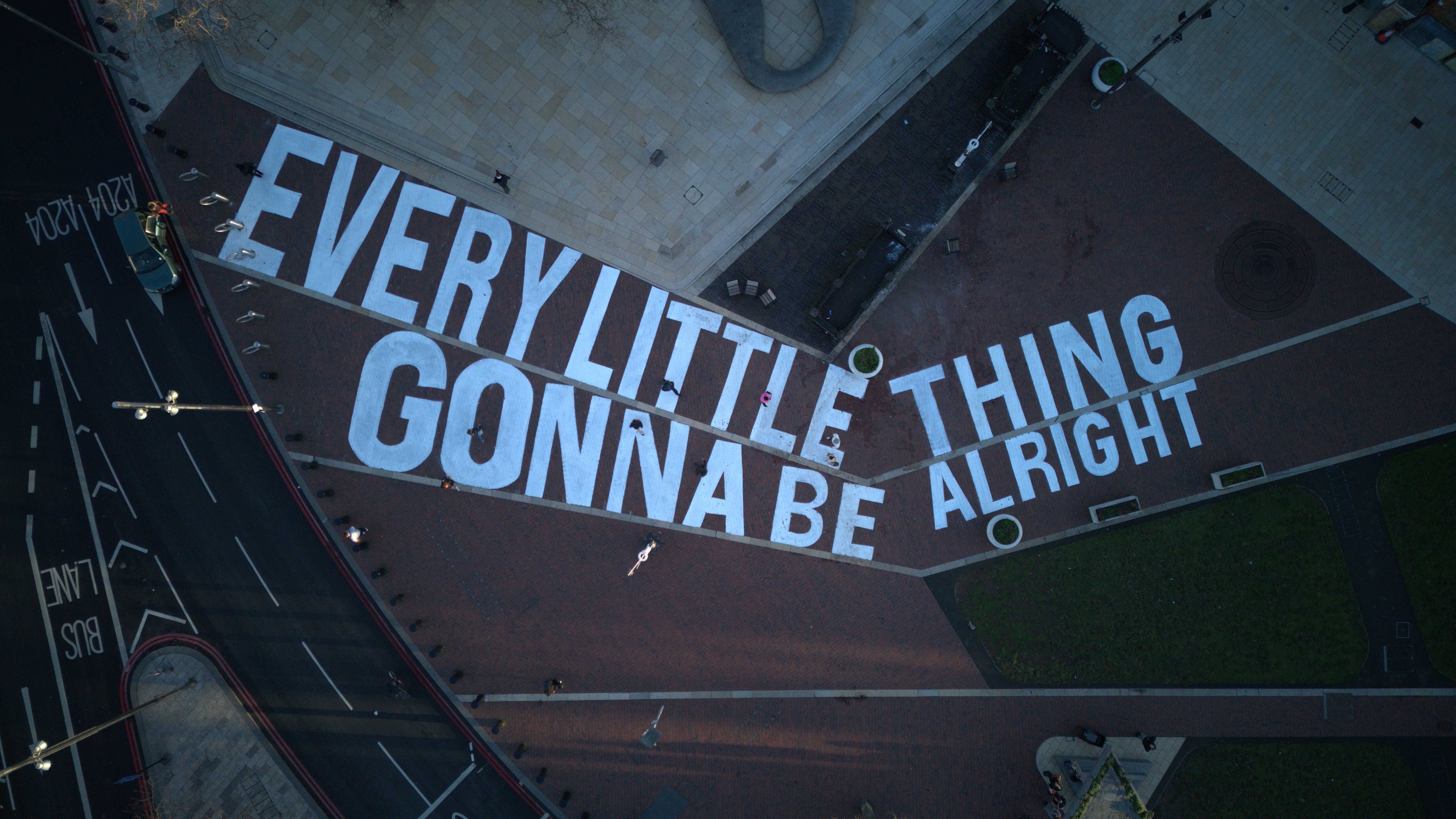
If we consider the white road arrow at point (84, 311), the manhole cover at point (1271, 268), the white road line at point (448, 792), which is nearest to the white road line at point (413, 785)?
the white road line at point (448, 792)

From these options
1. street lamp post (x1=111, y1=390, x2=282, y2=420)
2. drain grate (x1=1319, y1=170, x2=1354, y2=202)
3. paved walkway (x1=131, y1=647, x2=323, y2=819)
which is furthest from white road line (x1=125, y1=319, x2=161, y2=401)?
drain grate (x1=1319, y1=170, x2=1354, y2=202)

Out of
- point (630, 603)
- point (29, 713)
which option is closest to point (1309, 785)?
point (630, 603)

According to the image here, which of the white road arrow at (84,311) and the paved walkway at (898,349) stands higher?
the white road arrow at (84,311)

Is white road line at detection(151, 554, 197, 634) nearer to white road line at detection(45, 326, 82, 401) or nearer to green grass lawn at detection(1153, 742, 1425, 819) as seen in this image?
white road line at detection(45, 326, 82, 401)

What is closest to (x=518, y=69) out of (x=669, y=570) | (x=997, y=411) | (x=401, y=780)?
(x=669, y=570)

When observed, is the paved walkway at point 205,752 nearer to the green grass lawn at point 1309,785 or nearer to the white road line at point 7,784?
the white road line at point 7,784
